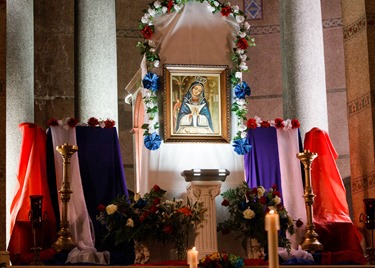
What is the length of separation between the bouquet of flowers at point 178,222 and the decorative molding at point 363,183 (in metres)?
2.33

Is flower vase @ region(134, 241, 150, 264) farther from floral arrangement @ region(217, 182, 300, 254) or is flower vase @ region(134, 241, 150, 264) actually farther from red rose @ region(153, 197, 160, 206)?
floral arrangement @ region(217, 182, 300, 254)

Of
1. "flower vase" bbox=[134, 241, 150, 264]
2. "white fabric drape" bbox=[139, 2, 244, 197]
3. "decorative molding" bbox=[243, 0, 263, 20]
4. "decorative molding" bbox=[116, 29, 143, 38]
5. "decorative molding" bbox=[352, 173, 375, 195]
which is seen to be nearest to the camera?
"flower vase" bbox=[134, 241, 150, 264]

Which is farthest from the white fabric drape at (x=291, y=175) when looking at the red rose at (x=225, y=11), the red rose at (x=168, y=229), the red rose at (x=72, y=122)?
the red rose at (x=72, y=122)

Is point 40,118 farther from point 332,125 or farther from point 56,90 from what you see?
point 332,125

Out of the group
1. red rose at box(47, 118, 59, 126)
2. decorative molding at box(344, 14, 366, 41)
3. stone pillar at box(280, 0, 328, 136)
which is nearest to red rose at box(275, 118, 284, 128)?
decorative molding at box(344, 14, 366, 41)

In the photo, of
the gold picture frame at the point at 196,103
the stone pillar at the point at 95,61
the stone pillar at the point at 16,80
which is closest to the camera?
the gold picture frame at the point at 196,103

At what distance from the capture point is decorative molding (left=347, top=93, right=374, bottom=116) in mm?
12297

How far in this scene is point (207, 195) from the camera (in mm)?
11672

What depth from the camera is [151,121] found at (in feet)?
42.2

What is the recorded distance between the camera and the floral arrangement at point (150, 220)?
1124cm

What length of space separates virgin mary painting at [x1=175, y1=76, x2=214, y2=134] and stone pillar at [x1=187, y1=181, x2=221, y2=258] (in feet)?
4.44

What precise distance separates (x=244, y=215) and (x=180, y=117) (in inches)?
80.2

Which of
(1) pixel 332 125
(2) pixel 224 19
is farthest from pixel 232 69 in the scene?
(1) pixel 332 125

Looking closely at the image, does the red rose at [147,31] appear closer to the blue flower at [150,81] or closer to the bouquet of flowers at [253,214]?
the blue flower at [150,81]
